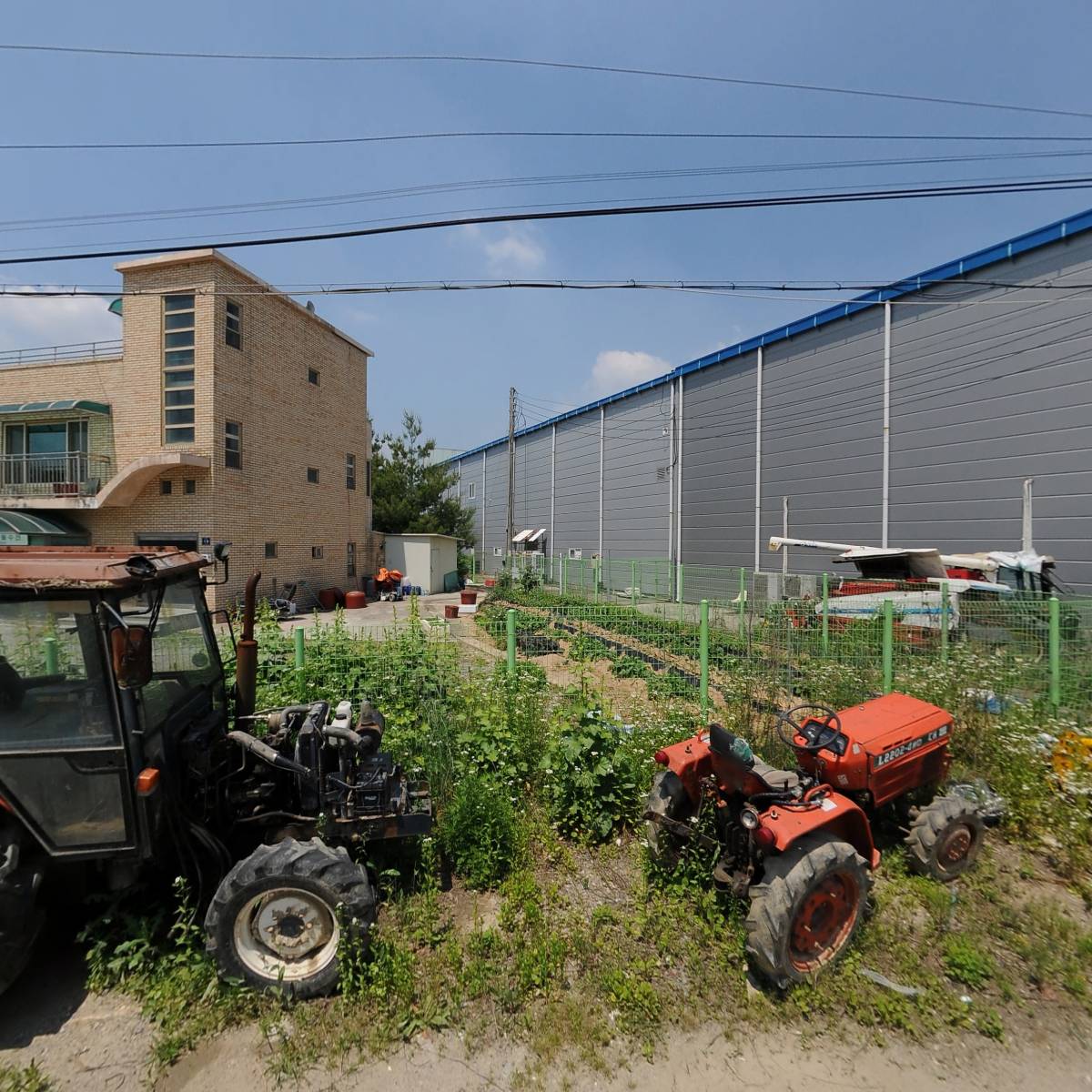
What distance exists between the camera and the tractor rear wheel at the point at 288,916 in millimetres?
2748

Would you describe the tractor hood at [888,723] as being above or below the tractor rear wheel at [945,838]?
above

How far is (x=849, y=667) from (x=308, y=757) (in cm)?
544

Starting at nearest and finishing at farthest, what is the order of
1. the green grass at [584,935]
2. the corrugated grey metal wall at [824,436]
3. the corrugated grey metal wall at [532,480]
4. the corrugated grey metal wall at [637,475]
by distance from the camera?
the green grass at [584,935], the corrugated grey metal wall at [824,436], the corrugated grey metal wall at [637,475], the corrugated grey metal wall at [532,480]

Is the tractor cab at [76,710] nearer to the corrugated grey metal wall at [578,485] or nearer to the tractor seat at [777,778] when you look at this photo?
the tractor seat at [777,778]

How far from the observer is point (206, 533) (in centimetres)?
1758

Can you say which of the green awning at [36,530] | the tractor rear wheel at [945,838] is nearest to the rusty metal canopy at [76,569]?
the tractor rear wheel at [945,838]

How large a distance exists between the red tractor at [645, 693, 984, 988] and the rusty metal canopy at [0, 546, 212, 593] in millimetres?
2960

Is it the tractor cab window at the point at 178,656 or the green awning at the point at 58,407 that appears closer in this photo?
the tractor cab window at the point at 178,656

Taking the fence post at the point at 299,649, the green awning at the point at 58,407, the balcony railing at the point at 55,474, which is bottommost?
the fence post at the point at 299,649

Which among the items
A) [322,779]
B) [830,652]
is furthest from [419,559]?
[322,779]

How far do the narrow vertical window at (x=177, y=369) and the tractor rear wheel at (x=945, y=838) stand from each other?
20.0 m

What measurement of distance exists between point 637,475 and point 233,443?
15.0 metres

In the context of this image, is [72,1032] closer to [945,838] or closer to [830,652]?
[945,838]

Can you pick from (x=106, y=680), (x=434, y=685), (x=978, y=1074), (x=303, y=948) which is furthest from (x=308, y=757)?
(x=978, y=1074)
